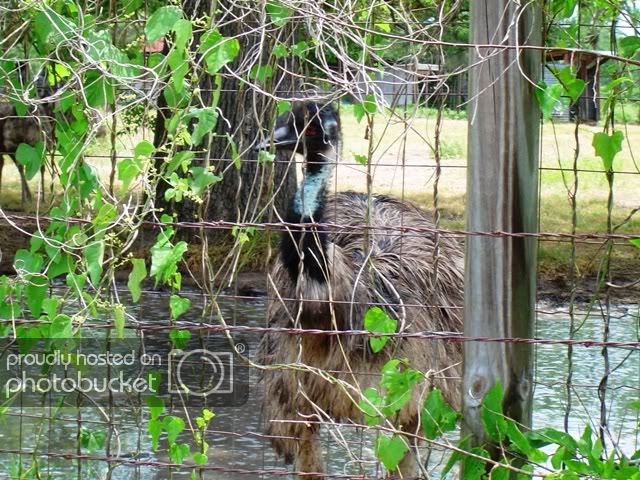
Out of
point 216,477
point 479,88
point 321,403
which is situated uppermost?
point 479,88

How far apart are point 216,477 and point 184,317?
7.59ft

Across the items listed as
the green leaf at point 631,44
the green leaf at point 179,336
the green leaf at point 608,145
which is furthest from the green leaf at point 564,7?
the green leaf at point 179,336

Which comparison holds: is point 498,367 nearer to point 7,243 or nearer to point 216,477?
point 216,477

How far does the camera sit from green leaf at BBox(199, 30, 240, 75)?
111 inches

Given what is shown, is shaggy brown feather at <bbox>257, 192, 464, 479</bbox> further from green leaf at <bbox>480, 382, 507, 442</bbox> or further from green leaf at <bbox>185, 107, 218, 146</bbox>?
green leaf at <bbox>185, 107, 218, 146</bbox>

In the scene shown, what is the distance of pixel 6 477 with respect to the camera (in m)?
3.97

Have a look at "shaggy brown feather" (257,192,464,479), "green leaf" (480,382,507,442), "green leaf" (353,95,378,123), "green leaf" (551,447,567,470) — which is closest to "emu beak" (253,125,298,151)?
"shaggy brown feather" (257,192,464,479)

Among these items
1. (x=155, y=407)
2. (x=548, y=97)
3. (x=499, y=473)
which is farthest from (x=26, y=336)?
(x=548, y=97)

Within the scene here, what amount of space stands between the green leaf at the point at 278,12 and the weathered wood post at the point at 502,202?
0.53 meters

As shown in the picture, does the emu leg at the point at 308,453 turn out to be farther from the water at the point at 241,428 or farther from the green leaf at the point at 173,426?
the green leaf at the point at 173,426

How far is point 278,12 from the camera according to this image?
Answer: 120 inches

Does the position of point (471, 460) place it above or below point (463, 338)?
below

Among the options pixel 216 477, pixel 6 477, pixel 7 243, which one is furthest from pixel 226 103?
pixel 6 477

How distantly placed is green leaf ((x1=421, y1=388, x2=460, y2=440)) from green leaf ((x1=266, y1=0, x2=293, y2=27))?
114 centimetres
